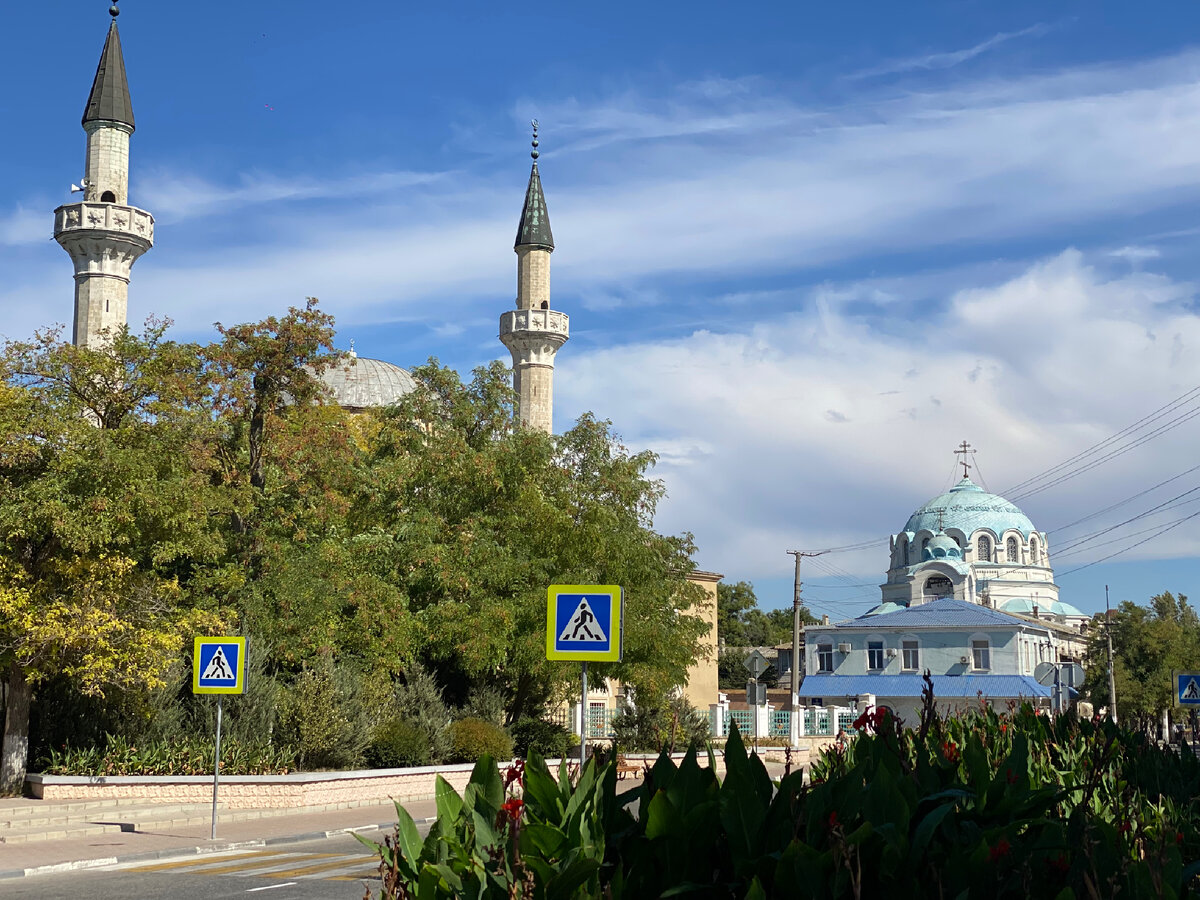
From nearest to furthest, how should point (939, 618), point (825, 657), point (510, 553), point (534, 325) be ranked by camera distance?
point (510, 553) → point (534, 325) → point (939, 618) → point (825, 657)

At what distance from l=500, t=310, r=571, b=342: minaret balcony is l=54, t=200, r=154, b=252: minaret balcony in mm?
18642

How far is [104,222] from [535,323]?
20632 millimetres

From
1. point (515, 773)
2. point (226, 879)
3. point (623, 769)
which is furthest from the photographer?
point (226, 879)

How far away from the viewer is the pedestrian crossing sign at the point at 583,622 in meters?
12.4

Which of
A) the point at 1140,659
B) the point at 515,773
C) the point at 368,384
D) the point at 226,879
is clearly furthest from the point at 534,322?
the point at 515,773

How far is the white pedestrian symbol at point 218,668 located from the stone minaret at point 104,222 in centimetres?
3095

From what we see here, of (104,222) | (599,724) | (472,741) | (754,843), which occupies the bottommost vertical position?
(599,724)

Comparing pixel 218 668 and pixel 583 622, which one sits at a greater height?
pixel 583 622

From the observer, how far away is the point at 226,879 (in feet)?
44.6

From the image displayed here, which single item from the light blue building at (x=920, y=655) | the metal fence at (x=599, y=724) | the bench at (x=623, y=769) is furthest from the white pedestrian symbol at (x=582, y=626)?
the light blue building at (x=920, y=655)

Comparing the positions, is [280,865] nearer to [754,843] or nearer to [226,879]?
[226,879]

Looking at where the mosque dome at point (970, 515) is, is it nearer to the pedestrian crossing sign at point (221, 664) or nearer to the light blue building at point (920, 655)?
the light blue building at point (920, 655)

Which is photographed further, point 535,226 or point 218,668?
point 535,226

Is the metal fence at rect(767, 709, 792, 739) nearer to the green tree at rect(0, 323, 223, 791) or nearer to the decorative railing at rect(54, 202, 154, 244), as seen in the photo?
the green tree at rect(0, 323, 223, 791)
